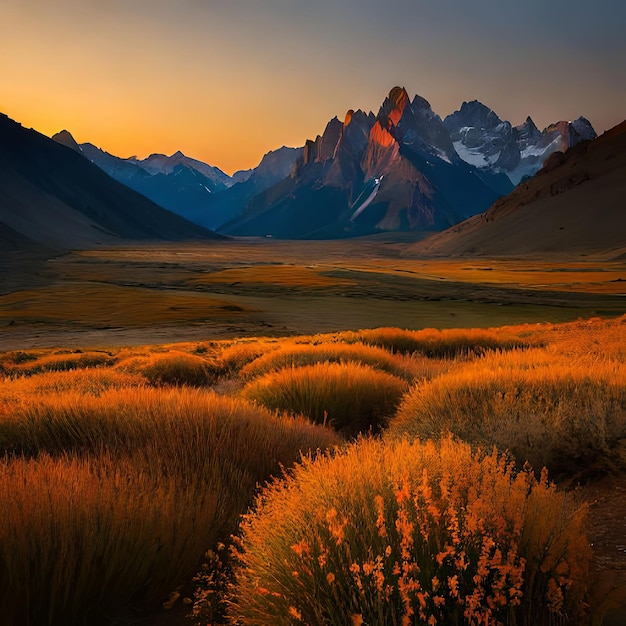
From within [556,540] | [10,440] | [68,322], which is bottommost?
[68,322]

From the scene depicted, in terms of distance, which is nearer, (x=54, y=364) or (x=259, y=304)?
(x=54, y=364)

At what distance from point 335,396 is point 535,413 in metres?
3.39

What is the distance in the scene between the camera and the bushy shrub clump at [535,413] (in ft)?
19.3

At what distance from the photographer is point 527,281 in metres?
88.0

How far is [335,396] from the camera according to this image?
365 inches

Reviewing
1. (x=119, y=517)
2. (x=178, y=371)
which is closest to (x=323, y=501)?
(x=119, y=517)

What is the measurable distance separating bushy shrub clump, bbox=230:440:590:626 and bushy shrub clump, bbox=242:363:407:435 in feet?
17.5

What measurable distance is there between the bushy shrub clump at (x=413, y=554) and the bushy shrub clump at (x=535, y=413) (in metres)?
2.03

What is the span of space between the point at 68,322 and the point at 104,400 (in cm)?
4375

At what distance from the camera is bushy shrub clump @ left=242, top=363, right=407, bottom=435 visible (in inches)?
357

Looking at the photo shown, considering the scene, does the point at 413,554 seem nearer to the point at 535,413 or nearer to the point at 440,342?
the point at 535,413

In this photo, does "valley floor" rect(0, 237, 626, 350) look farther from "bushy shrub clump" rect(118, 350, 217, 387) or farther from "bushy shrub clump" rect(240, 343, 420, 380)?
"bushy shrub clump" rect(240, 343, 420, 380)

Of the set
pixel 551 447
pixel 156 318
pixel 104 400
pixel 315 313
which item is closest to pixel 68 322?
pixel 156 318

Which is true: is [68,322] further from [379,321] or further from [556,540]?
[556,540]
